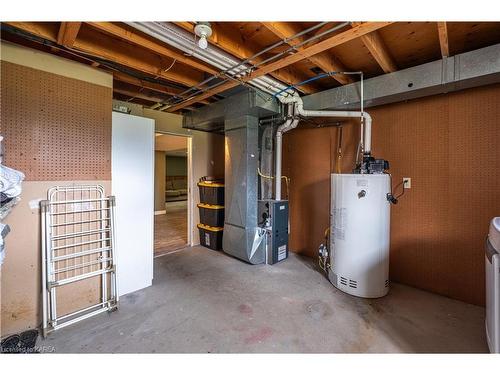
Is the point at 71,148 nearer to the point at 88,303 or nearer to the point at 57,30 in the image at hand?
the point at 57,30

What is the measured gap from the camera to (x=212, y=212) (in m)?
3.83

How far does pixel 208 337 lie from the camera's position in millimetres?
1703

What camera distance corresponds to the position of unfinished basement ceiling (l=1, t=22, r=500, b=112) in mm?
1649

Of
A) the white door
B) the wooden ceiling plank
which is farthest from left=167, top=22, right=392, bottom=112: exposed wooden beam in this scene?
the white door

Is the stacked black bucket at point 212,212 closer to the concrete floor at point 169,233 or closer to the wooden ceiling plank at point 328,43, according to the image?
the concrete floor at point 169,233

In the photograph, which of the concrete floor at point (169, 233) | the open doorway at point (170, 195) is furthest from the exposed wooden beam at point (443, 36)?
the concrete floor at point (169, 233)

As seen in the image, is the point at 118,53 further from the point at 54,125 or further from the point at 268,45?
the point at 268,45

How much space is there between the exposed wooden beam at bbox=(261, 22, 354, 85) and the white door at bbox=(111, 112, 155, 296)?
5.51ft

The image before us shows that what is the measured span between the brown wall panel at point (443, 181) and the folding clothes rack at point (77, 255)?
3.17 meters

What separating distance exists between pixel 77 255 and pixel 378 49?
3.28m

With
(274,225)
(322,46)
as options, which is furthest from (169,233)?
(322,46)

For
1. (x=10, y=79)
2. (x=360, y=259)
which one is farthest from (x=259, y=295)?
(x=10, y=79)
